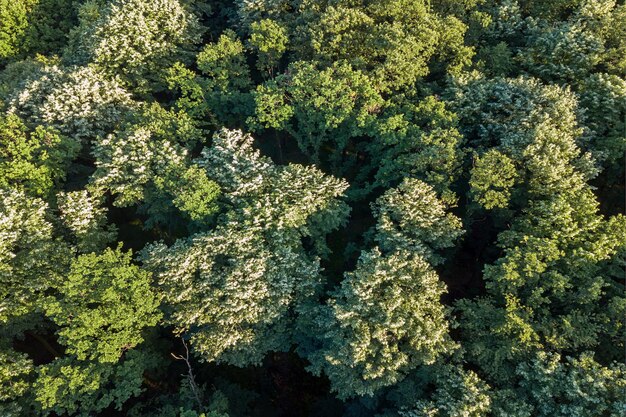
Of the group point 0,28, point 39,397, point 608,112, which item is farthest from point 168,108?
point 608,112

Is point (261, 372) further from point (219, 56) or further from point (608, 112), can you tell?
point (608, 112)

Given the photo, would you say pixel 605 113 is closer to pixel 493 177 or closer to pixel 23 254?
pixel 493 177

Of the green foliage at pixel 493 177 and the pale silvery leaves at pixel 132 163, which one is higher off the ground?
the green foliage at pixel 493 177

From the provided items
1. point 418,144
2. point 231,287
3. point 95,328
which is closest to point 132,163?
point 95,328

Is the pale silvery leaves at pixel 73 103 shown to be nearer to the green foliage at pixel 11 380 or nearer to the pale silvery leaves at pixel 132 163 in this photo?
the pale silvery leaves at pixel 132 163

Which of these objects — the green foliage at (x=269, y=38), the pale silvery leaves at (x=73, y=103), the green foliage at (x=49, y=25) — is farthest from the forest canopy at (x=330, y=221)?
the green foliage at (x=49, y=25)

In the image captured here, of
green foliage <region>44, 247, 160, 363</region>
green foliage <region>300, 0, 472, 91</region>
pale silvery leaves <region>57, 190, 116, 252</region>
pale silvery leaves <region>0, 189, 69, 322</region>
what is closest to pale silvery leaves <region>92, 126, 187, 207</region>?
pale silvery leaves <region>57, 190, 116, 252</region>
